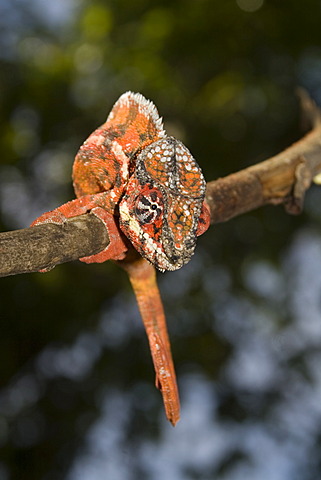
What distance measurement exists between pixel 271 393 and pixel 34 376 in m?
1.83

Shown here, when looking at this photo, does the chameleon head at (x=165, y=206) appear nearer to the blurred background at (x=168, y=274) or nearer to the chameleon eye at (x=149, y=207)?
the chameleon eye at (x=149, y=207)

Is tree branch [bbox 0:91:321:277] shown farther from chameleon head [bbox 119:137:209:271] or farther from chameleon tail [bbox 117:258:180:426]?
chameleon tail [bbox 117:258:180:426]

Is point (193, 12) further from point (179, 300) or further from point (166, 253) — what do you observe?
point (166, 253)

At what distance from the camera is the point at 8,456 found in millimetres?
3912

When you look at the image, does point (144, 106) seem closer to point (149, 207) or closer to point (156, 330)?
point (149, 207)

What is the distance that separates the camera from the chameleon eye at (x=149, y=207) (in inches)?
37.9

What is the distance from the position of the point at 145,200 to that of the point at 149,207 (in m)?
0.02

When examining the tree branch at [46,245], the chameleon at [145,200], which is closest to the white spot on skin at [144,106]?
the chameleon at [145,200]

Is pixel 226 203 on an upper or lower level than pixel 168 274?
upper

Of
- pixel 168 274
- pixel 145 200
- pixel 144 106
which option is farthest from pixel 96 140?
pixel 168 274

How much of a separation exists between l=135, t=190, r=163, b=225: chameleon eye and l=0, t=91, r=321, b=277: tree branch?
82 millimetres

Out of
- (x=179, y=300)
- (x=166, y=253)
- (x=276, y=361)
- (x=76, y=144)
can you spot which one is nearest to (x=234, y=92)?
(x=76, y=144)

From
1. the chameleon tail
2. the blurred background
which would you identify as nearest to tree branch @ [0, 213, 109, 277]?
the chameleon tail

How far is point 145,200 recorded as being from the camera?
38.1 inches
